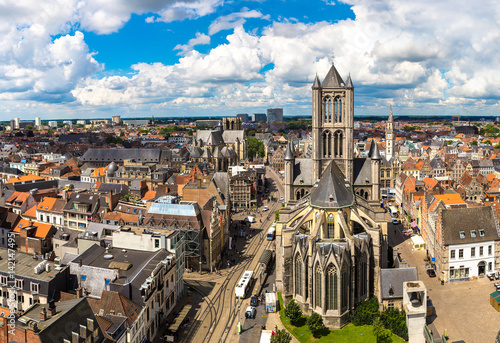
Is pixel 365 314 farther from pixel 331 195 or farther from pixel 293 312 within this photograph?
pixel 331 195

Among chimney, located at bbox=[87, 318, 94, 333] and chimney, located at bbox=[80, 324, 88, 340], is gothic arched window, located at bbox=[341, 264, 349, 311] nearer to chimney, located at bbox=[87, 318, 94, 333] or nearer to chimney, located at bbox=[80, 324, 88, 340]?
chimney, located at bbox=[87, 318, 94, 333]

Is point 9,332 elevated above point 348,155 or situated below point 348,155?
below

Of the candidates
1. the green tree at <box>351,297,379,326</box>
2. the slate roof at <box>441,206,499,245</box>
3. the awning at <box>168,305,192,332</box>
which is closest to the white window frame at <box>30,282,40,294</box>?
the awning at <box>168,305,192,332</box>

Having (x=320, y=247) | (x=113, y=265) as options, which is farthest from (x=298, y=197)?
(x=113, y=265)

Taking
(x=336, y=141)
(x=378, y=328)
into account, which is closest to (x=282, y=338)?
(x=378, y=328)

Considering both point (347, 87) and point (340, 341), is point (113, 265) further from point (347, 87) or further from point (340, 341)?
point (347, 87)

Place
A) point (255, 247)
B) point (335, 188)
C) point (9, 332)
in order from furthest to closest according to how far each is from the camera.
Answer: point (255, 247)
point (335, 188)
point (9, 332)
